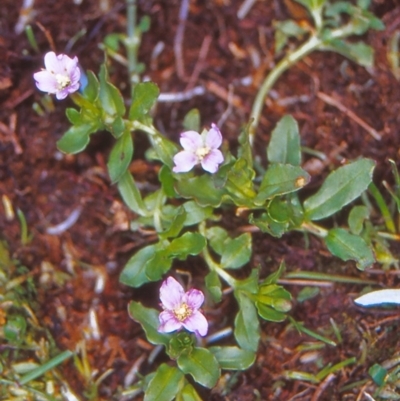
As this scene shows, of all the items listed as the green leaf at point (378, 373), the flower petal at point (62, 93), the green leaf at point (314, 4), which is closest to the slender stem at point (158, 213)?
the flower petal at point (62, 93)

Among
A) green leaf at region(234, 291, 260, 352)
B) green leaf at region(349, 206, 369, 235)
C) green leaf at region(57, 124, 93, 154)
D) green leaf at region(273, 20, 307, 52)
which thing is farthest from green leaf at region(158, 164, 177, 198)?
green leaf at region(273, 20, 307, 52)

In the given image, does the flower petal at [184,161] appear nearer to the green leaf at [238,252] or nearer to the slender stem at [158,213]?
the slender stem at [158,213]

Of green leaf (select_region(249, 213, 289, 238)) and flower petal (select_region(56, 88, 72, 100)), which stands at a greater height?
flower petal (select_region(56, 88, 72, 100))

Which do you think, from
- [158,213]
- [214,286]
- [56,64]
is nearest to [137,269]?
[158,213]

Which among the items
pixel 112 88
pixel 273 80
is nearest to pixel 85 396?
pixel 112 88

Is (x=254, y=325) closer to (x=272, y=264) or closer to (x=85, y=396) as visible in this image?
(x=272, y=264)

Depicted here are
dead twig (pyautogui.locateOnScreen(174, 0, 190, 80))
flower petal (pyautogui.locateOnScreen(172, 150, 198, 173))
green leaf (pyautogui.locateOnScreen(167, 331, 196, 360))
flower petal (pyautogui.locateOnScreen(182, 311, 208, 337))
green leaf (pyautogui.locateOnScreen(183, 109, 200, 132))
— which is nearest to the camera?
flower petal (pyautogui.locateOnScreen(182, 311, 208, 337))

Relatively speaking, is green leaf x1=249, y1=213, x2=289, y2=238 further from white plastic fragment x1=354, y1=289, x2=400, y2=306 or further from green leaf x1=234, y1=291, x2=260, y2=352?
white plastic fragment x1=354, y1=289, x2=400, y2=306

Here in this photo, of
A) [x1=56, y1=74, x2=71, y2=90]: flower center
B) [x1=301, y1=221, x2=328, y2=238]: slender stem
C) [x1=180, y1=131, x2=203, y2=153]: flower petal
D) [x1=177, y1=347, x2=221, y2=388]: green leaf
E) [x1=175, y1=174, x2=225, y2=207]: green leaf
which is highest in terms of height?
[x1=56, y1=74, x2=71, y2=90]: flower center

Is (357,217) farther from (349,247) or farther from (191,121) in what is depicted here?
(191,121)
